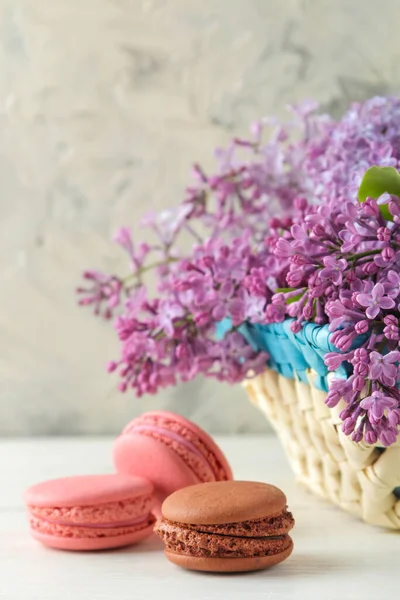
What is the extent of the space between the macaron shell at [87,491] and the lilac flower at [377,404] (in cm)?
25

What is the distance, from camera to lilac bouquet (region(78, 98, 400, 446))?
1.80ft

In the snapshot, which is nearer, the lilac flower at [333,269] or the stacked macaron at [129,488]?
the lilac flower at [333,269]

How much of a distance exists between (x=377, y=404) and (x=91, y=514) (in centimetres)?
27

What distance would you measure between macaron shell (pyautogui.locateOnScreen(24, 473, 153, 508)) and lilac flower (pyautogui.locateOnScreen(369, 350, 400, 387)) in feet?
0.84

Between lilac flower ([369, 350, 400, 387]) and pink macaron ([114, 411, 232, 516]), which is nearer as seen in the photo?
lilac flower ([369, 350, 400, 387])

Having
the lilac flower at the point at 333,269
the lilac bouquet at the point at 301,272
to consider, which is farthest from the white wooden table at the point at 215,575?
the lilac flower at the point at 333,269

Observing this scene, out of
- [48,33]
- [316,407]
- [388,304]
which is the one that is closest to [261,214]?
[316,407]

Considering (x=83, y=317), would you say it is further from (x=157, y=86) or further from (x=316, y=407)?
(x=316, y=407)

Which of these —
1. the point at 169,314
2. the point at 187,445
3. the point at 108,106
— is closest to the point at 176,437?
the point at 187,445

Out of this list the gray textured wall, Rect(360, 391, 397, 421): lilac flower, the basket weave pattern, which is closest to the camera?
Rect(360, 391, 397, 421): lilac flower

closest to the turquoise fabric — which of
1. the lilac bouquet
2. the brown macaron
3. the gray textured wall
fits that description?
the lilac bouquet

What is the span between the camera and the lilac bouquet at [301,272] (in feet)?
1.80

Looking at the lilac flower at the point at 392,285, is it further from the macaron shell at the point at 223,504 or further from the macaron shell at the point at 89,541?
the macaron shell at the point at 89,541

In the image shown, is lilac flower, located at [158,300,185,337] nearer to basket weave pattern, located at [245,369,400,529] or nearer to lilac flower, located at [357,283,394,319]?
basket weave pattern, located at [245,369,400,529]
